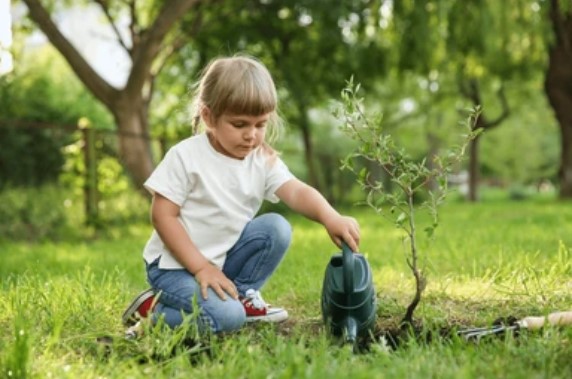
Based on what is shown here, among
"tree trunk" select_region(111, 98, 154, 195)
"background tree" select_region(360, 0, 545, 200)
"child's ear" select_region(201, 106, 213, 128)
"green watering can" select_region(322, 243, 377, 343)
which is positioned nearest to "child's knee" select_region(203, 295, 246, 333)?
"green watering can" select_region(322, 243, 377, 343)

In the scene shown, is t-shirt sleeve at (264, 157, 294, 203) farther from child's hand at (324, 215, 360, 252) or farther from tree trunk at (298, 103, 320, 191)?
tree trunk at (298, 103, 320, 191)

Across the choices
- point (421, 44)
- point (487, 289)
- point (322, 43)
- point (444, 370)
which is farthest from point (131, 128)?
point (444, 370)

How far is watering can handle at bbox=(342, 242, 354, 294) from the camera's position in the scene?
7.77ft

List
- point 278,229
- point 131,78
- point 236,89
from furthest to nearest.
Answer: point 131,78 → point 278,229 → point 236,89

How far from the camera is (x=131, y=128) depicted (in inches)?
335

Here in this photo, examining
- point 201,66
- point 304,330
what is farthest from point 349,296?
point 201,66

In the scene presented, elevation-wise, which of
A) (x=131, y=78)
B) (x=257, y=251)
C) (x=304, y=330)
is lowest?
(x=304, y=330)

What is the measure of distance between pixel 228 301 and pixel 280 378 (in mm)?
822

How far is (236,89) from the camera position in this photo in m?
2.59

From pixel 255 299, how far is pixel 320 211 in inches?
18.9

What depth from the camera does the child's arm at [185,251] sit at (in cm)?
260

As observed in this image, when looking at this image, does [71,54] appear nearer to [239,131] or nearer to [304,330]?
[239,131]

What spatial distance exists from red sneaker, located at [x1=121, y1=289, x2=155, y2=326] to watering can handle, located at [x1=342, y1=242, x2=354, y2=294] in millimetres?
714

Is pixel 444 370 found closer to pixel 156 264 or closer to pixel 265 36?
pixel 156 264
